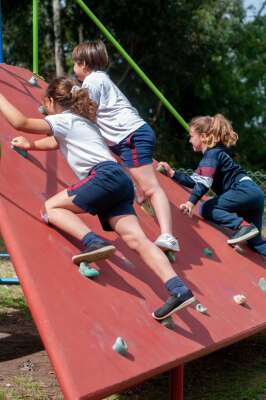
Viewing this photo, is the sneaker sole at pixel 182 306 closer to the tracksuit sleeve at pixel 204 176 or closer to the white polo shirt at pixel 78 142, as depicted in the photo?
the white polo shirt at pixel 78 142

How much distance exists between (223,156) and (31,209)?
1.91 metres

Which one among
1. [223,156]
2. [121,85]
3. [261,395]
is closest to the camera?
[261,395]

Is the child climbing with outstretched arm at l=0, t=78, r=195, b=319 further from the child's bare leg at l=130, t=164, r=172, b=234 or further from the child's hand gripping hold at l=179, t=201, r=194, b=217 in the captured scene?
the child's hand gripping hold at l=179, t=201, r=194, b=217

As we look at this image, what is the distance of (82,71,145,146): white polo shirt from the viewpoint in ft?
13.6

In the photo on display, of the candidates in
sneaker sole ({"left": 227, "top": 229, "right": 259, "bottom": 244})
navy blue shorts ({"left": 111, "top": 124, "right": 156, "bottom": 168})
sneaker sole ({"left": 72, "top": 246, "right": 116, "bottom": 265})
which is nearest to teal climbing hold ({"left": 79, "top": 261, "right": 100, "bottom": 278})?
sneaker sole ({"left": 72, "top": 246, "right": 116, "bottom": 265})

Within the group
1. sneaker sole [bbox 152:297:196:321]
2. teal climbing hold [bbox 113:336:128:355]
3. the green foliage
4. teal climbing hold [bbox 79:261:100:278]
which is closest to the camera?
teal climbing hold [bbox 113:336:128:355]

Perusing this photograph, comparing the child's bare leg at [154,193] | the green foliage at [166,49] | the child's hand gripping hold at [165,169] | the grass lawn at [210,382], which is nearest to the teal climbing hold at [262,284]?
the grass lawn at [210,382]

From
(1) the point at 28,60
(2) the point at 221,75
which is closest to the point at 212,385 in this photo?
(1) the point at 28,60

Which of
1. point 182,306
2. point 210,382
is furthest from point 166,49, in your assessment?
point 182,306

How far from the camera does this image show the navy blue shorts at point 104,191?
3.19 m

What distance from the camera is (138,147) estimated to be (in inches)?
164

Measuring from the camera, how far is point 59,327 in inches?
103

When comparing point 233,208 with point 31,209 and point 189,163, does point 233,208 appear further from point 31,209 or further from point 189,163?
point 189,163

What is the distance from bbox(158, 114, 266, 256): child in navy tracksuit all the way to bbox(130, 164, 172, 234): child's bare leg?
0.67m
